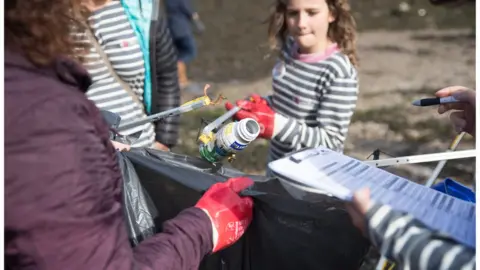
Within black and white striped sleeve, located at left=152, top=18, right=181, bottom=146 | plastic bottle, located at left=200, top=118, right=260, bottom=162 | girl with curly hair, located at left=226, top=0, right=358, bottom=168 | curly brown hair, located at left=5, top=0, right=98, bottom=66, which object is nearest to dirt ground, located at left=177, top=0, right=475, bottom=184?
girl with curly hair, located at left=226, top=0, right=358, bottom=168

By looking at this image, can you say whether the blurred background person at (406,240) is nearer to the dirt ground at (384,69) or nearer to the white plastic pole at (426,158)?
the white plastic pole at (426,158)

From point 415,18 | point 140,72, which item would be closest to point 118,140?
point 140,72

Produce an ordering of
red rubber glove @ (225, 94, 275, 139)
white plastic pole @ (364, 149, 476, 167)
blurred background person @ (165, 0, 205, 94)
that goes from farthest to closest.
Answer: blurred background person @ (165, 0, 205, 94) → red rubber glove @ (225, 94, 275, 139) → white plastic pole @ (364, 149, 476, 167)

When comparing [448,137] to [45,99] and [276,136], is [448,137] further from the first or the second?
[45,99]

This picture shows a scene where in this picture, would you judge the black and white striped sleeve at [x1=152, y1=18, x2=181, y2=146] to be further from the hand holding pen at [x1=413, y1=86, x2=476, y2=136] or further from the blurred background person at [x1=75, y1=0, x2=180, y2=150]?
the hand holding pen at [x1=413, y1=86, x2=476, y2=136]

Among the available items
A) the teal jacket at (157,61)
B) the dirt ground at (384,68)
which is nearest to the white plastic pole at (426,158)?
the teal jacket at (157,61)

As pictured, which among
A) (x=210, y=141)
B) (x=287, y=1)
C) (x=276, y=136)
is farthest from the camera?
(x=287, y=1)

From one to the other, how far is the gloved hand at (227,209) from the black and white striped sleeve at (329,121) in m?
0.53

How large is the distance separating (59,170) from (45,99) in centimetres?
12

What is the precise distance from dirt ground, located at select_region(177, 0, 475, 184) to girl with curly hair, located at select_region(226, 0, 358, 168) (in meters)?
0.38

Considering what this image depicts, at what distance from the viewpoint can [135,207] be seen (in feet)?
5.40

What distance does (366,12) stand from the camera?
26.4ft

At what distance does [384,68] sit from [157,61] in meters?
4.13

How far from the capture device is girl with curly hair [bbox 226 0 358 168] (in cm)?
203
